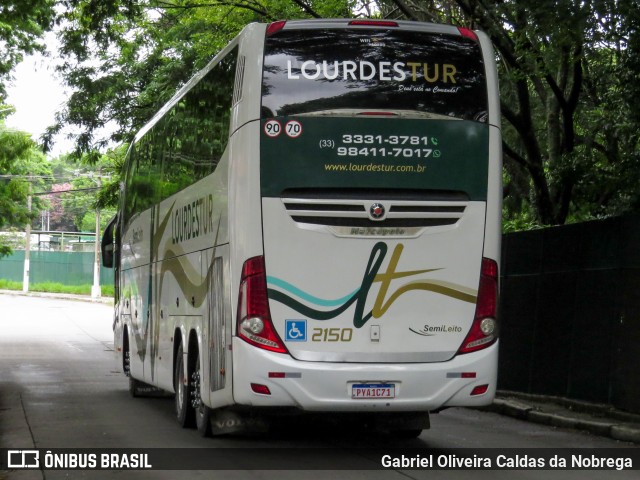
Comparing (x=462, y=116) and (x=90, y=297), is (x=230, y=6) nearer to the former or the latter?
(x=462, y=116)

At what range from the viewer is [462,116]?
11.0 metres

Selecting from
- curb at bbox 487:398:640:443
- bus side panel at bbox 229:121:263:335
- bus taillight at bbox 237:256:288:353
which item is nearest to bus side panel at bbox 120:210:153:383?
curb at bbox 487:398:640:443

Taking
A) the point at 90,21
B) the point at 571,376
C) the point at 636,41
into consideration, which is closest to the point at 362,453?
the point at 571,376

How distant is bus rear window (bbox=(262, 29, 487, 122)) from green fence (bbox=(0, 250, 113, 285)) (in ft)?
215

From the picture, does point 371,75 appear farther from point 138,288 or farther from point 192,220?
point 138,288

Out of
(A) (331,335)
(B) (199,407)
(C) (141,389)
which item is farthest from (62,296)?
(A) (331,335)

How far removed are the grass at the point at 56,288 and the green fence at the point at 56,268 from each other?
0.81 meters

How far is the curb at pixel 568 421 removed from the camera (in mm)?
12641

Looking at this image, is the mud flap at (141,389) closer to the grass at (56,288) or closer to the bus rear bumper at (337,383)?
the bus rear bumper at (337,383)

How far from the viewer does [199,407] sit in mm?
12641

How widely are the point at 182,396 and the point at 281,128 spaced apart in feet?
14.1

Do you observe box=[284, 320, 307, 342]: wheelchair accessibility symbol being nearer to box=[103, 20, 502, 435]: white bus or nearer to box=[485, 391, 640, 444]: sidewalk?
box=[103, 20, 502, 435]: white bus

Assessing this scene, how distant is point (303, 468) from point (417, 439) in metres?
2.62

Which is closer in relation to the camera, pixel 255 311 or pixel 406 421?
pixel 255 311
